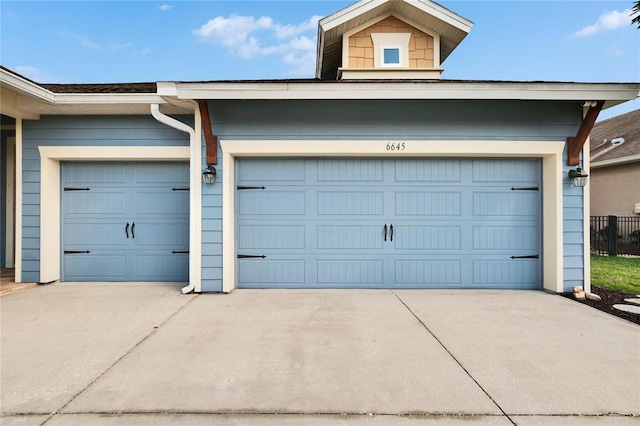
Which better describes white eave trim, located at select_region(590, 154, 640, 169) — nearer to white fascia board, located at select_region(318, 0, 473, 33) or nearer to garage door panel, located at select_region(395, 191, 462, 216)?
white fascia board, located at select_region(318, 0, 473, 33)

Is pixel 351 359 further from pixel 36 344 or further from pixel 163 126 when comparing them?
pixel 163 126

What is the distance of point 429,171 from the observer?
4.64 m

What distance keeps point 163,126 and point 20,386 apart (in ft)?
12.0

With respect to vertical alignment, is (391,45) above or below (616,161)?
above

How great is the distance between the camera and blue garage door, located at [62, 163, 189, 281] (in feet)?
16.0

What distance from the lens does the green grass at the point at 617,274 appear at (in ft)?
15.9

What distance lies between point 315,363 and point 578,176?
4.42 metres

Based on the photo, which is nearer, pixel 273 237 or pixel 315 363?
pixel 315 363

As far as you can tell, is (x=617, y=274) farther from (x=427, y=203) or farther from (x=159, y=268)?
(x=159, y=268)

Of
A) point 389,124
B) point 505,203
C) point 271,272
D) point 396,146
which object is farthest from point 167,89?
point 505,203

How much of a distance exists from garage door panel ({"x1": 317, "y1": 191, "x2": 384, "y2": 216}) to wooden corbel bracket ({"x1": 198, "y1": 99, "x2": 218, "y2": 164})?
161 cm

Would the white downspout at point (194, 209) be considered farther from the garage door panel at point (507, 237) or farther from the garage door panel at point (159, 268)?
the garage door panel at point (507, 237)

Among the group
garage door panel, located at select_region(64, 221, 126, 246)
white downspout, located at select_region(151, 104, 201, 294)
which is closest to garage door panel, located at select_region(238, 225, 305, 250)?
white downspout, located at select_region(151, 104, 201, 294)

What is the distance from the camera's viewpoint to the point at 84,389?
2012mm
